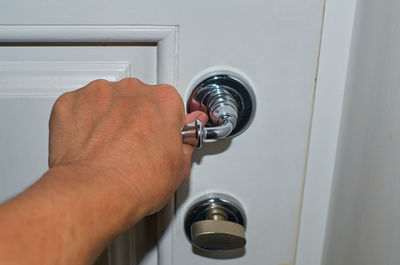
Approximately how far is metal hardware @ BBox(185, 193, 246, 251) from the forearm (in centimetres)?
9

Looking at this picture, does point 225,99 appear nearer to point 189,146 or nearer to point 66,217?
point 189,146

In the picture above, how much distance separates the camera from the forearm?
0.23m

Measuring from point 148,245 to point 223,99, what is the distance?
176 millimetres

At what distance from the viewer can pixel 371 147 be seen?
0.35m

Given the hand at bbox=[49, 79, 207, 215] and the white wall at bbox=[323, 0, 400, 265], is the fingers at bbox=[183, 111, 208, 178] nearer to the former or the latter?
the hand at bbox=[49, 79, 207, 215]

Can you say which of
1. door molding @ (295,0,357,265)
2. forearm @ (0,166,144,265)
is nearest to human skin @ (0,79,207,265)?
forearm @ (0,166,144,265)

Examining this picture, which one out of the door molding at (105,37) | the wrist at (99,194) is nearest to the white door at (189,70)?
the door molding at (105,37)

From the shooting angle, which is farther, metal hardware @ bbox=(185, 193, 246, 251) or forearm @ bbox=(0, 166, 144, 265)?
metal hardware @ bbox=(185, 193, 246, 251)

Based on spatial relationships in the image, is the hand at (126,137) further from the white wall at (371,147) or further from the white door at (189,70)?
the white wall at (371,147)

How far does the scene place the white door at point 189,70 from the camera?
0.36 meters

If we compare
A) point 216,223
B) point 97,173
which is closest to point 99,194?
point 97,173

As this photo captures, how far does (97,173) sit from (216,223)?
0.45 ft

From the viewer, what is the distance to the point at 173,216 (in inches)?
16.4

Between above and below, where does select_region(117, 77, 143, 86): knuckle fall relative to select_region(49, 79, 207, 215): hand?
above
